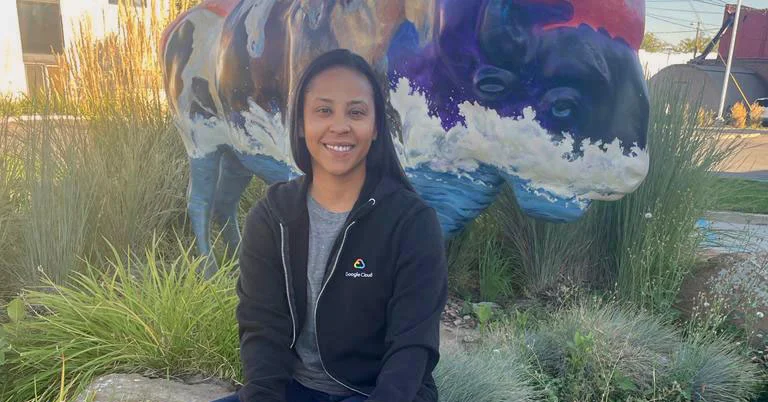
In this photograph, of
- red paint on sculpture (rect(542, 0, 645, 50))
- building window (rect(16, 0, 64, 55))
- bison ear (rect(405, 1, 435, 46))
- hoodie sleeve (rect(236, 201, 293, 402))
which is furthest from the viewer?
building window (rect(16, 0, 64, 55))

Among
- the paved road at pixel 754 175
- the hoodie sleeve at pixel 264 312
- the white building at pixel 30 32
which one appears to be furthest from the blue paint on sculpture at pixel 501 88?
the white building at pixel 30 32

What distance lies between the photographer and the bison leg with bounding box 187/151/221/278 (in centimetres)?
321

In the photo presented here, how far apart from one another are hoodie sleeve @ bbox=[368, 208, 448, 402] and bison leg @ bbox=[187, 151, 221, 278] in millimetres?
1848

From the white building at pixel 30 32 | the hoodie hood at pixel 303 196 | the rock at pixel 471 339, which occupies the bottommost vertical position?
the rock at pixel 471 339

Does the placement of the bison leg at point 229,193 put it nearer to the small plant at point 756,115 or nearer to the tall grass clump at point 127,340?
the tall grass clump at point 127,340

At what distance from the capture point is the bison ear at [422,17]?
82.6 inches

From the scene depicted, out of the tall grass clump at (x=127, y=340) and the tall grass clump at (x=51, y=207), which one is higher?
the tall grass clump at (x=51, y=207)

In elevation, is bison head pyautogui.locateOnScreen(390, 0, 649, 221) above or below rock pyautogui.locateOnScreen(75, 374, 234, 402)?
above

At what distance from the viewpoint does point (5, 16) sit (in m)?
12.3

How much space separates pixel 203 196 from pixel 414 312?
203 centimetres

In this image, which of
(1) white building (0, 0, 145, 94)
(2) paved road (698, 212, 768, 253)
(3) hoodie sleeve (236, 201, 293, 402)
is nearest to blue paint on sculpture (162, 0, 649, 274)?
(3) hoodie sleeve (236, 201, 293, 402)

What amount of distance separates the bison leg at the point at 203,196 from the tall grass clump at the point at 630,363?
1.77 metres

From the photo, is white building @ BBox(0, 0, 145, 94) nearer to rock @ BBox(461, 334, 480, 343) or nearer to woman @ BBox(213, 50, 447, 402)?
rock @ BBox(461, 334, 480, 343)

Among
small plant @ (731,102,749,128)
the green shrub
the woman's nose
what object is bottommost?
the green shrub
